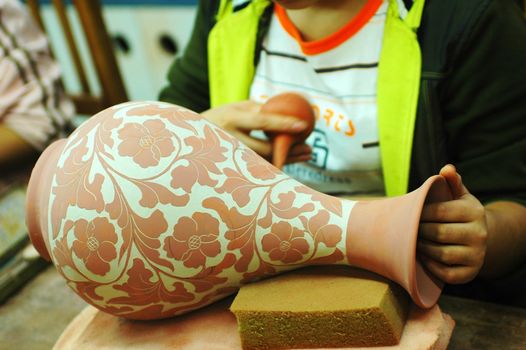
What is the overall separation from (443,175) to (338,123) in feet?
0.72

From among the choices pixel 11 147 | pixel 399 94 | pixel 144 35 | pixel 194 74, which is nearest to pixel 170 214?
pixel 399 94

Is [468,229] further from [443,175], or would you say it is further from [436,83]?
[436,83]

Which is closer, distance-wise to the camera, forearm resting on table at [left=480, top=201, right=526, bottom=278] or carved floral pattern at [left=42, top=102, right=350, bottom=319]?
carved floral pattern at [left=42, top=102, right=350, bottom=319]

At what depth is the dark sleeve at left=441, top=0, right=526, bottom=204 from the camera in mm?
532

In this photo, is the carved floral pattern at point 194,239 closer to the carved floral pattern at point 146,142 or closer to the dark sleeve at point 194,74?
the carved floral pattern at point 146,142

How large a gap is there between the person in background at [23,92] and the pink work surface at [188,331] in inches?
20.1

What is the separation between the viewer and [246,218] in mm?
418

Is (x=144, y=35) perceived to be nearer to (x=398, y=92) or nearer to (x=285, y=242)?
(x=398, y=92)

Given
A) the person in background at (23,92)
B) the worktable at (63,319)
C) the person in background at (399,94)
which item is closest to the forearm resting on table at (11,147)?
the person in background at (23,92)

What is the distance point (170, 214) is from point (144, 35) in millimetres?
1161

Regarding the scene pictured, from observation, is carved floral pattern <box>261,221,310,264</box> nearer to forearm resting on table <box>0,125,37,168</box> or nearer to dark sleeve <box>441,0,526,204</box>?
dark sleeve <box>441,0,526,204</box>

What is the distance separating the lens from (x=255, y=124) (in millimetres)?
527

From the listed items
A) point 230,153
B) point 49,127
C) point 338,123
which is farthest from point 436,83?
point 49,127

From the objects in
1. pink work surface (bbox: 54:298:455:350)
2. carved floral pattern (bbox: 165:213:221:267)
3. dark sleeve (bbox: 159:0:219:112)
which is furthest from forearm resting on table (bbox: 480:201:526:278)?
dark sleeve (bbox: 159:0:219:112)
